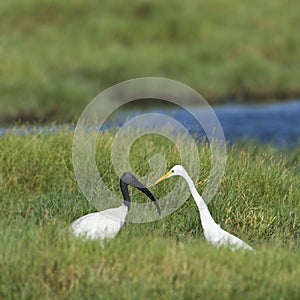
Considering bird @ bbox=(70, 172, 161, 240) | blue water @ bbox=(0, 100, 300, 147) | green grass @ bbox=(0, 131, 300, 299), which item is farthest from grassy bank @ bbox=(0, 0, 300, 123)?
bird @ bbox=(70, 172, 161, 240)

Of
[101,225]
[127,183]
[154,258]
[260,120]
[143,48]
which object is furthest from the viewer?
[143,48]

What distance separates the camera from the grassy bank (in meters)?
20.1

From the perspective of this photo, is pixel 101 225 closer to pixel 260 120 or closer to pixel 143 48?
pixel 260 120

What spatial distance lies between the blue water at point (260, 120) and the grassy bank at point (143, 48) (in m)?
1.11

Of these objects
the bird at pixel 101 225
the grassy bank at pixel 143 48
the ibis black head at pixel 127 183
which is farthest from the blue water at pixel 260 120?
the bird at pixel 101 225

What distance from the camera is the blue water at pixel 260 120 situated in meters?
18.1

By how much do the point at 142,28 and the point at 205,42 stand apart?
2009 millimetres

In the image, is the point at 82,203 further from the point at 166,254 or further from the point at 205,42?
the point at 205,42

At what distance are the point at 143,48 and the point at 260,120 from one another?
5.34m

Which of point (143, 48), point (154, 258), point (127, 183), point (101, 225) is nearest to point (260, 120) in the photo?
point (143, 48)

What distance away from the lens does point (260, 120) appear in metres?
20.3

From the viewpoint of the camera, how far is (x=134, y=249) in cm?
576

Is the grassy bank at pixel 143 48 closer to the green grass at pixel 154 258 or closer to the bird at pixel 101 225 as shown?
the green grass at pixel 154 258

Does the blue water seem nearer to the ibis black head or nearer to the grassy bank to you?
the grassy bank
